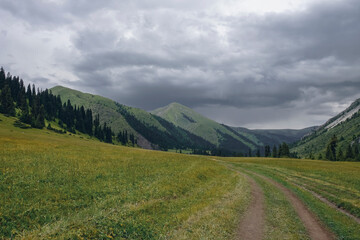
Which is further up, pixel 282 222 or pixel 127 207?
pixel 127 207

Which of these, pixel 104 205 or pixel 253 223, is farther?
pixel 104 205

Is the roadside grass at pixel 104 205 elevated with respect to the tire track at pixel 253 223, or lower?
elevated

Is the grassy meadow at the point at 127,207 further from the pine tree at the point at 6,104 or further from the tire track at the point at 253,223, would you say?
the pine tree at the point at 6,104

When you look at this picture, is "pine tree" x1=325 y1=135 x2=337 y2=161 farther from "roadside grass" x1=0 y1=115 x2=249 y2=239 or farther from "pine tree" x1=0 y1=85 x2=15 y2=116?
"pine tree" x1=0 y1=85 x2=15 y2=116

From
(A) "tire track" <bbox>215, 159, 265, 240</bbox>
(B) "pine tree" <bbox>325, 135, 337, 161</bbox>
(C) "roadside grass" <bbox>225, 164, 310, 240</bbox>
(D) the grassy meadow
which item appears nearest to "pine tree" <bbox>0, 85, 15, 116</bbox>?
(D) the grassy meadow

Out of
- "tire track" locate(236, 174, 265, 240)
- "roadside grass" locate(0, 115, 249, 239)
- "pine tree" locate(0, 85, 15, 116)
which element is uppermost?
"pine tree" locate(0, 85, 15, 116)

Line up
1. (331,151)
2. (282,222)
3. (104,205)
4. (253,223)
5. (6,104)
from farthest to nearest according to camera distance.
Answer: (331,151)
(6,104)
(104,205)
(282,222)
(253,223)

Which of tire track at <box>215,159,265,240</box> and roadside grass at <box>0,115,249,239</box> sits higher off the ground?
roadside grass at <box>0,115,249,239</box>

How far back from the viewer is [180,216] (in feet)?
48.9

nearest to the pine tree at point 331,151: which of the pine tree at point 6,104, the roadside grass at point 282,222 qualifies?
the roadside grass at point 282,222

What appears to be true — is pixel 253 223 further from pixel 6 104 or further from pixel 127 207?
pixel 6 104

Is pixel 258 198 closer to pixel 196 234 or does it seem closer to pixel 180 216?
pixel 180 216

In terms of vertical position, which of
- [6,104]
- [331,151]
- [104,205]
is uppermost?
[6,104]

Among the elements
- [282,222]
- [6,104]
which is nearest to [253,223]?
[282,222]
